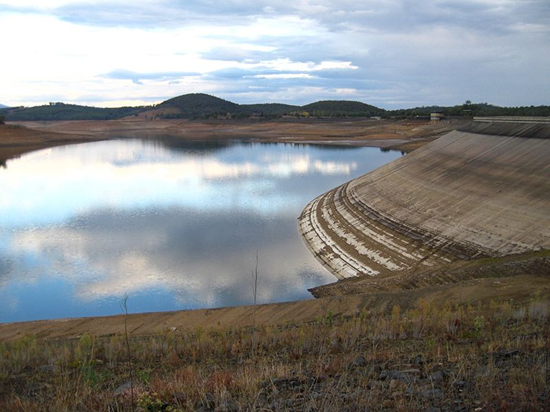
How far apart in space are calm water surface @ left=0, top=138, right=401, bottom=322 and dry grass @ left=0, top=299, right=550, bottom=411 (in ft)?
21.6

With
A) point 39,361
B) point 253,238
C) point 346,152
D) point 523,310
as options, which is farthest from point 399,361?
point 346,152

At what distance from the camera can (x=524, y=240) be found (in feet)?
50.1

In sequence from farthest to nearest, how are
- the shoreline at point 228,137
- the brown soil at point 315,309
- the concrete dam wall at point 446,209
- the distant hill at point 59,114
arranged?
the distant hill at point 59,114 < the concrete dam wall at point 446,209 < the shoreline at point 228,137 < the brown soil at point 315,309

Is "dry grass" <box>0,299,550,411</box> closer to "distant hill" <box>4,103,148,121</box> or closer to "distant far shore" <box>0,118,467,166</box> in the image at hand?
"distant far shore" <box>0,118,467,166</box>

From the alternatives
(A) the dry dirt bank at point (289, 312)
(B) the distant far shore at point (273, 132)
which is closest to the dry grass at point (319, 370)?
(A) the dry dirt bank at point (289, 312)

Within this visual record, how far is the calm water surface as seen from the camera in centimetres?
1500

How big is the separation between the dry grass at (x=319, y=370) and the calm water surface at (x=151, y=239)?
21.6 ft

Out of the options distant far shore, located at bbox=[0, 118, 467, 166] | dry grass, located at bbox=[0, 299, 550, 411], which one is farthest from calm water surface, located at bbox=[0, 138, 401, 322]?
distant far shore, located at bbox=[0, 118, 467, 166]

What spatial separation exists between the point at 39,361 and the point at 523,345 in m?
6.47

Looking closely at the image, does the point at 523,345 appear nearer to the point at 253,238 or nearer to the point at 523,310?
the point at 523,310

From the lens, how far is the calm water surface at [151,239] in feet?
49.2

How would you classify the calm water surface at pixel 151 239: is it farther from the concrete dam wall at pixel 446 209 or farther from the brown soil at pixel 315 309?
the brown soil at pixel 315 309

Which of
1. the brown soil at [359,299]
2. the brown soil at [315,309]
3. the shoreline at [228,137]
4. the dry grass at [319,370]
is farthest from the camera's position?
the shoreline at [228,137]

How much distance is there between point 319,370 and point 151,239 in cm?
1655
